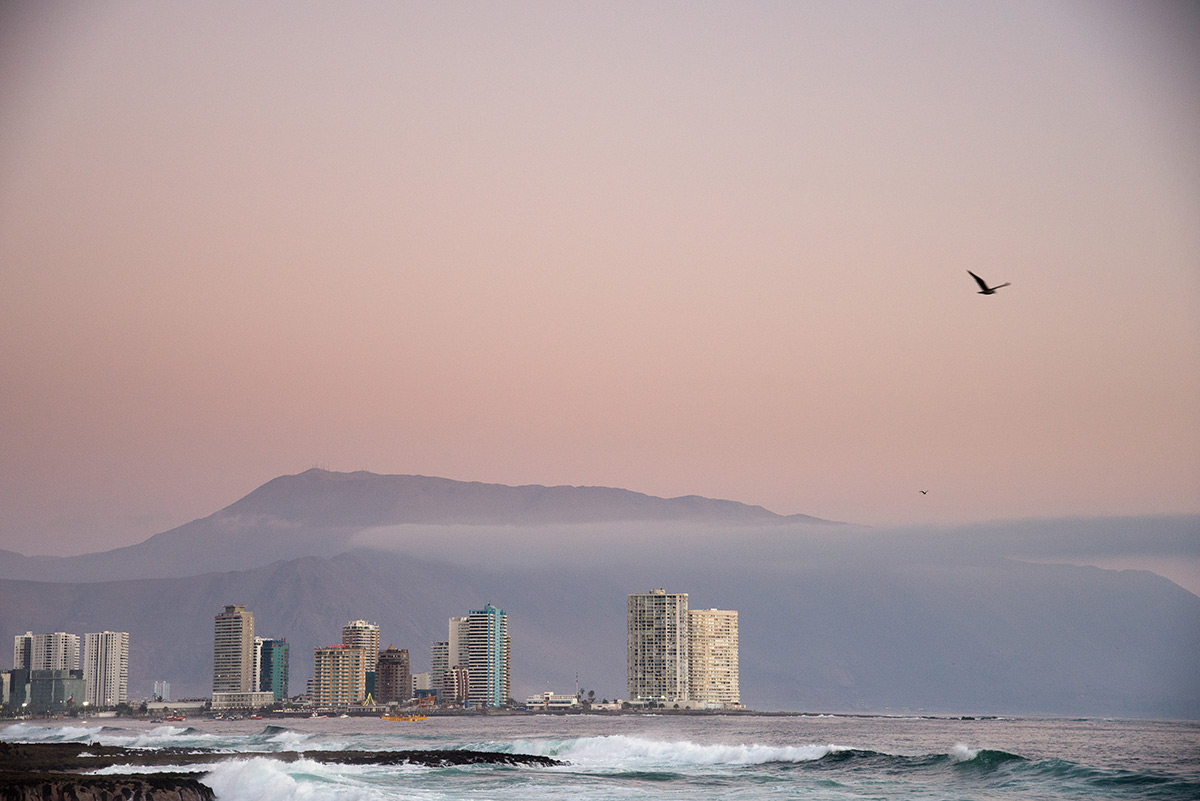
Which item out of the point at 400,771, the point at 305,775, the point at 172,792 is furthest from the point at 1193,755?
the point at 172,792

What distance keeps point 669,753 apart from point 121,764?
3149cm

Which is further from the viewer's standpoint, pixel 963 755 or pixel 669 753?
pixel 669 753

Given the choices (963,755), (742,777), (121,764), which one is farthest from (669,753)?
(121,764)

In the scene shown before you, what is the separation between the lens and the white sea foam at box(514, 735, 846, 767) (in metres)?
71.1

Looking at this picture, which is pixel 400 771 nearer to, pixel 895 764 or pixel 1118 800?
pixel 895 764

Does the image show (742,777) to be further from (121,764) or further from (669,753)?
(121,764)

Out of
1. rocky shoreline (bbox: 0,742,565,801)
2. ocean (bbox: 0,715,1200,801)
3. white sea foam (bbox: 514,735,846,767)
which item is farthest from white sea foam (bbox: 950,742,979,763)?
rocky shoreline (bbox: 0,742,565,801)

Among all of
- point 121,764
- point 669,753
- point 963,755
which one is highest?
point 121,764

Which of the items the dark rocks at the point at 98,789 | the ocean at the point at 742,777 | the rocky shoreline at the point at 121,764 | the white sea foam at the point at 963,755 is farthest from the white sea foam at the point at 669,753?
the dark rocks at the point at 98,789

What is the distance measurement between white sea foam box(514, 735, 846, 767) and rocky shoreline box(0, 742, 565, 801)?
6555mm

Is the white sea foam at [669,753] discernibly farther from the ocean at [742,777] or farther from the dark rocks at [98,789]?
the dark rocks at [98,789]

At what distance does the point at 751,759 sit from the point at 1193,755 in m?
25.4

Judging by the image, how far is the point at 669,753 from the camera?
76.4 m

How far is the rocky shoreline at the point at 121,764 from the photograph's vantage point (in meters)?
39.8
